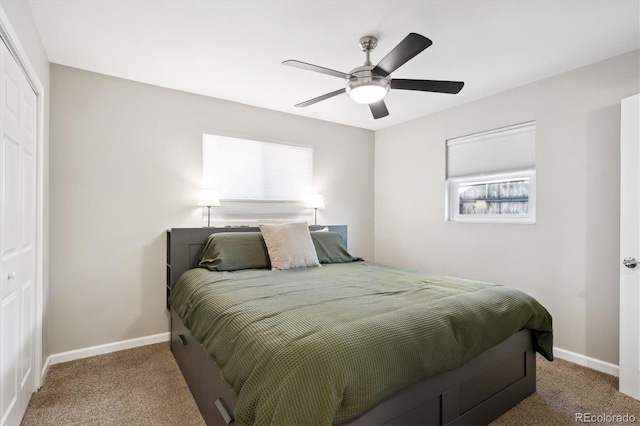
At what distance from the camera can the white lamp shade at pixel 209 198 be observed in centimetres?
312

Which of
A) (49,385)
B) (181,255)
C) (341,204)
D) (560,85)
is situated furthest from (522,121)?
(49,385)

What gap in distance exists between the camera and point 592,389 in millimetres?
Answer: 2260

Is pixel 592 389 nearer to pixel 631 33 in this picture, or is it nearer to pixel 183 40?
pixel 631 33

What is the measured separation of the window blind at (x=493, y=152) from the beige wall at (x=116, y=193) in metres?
2.48

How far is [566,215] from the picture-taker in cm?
277

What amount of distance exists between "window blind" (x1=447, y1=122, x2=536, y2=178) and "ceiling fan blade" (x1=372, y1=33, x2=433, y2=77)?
1.84 meters

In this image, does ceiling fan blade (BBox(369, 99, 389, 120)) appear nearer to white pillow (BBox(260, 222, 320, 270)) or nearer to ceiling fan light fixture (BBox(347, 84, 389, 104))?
ceiling fan light fixture (BBox(347, 84, 389, 104))

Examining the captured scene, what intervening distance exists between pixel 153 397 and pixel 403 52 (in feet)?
8.71

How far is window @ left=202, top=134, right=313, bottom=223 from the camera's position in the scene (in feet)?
11.3

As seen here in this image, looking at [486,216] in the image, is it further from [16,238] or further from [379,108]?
[16,238]

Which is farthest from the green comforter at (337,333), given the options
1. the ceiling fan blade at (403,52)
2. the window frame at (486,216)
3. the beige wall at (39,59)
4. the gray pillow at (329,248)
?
the ceiling fan blade at (403,52)

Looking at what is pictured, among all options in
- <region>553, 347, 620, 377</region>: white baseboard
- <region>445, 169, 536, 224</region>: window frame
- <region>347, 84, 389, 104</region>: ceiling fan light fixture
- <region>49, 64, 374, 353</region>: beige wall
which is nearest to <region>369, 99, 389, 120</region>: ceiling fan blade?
<region>347, 84, 389, 104</region>: ceiling fan light fixture

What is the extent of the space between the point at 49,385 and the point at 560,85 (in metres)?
4.63

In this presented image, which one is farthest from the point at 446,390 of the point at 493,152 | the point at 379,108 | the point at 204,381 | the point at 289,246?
the point at 493,152
